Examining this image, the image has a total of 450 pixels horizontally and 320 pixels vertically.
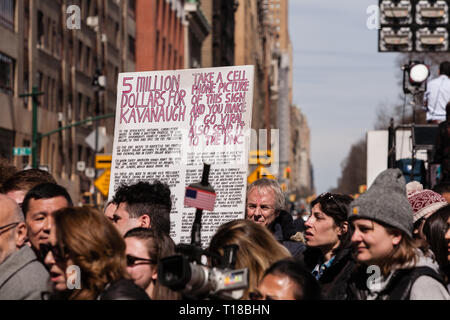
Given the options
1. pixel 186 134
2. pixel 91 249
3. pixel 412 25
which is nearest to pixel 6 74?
pixel 412 25

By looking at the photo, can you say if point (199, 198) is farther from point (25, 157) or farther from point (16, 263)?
point (25, 157)

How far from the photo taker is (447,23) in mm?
20594

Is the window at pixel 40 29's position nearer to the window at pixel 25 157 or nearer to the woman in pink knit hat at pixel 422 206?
the window at pixel 25 157

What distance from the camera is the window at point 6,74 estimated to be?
36906mm

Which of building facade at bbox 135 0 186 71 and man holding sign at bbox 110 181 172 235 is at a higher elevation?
building facade at bbox 135 0 186 71

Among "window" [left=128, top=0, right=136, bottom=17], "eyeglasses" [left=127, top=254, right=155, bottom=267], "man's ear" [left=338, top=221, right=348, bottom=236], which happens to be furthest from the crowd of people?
"window" [left=128, top=0, right=136, bottom=17]

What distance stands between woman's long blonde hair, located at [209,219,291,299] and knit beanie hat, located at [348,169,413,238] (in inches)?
17.8

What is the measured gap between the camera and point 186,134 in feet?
23.5

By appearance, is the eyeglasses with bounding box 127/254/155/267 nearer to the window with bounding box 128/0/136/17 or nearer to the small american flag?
the small american flag

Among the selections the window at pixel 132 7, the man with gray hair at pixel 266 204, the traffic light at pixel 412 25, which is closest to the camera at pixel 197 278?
the man with gray hair at pixel 266 204

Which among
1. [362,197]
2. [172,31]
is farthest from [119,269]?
[172,31]

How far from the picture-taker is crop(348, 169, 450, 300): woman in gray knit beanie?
4.41 meters

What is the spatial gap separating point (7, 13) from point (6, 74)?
231 cm

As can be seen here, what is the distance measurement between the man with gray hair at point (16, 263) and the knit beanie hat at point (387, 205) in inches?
59.8
